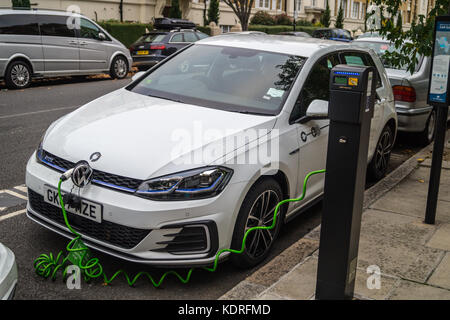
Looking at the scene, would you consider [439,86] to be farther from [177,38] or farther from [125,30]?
[125,30]

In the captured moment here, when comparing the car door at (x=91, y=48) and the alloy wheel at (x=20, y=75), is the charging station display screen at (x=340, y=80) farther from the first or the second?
the car door at (x=91, y=48)

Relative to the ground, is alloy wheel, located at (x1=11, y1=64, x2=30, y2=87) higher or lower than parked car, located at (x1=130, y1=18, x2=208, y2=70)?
lower

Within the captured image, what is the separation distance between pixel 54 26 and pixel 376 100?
10.9m

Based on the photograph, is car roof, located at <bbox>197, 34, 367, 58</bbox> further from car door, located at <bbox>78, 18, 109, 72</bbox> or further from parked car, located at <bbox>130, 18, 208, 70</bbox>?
parked car, located at <bbox>130, 18, 208, 70</bbox>

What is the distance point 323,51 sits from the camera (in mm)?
5301

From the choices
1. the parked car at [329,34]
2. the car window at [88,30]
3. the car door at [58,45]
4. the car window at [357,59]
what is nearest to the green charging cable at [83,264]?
the car window at [357,59]

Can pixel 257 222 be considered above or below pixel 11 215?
above

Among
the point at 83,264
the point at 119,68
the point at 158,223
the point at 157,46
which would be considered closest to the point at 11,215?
the point at 83,264

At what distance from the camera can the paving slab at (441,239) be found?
15.1 feet

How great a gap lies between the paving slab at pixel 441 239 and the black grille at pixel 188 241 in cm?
208

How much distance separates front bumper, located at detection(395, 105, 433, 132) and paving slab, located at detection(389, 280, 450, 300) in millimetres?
4732

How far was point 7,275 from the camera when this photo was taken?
2.90 meters

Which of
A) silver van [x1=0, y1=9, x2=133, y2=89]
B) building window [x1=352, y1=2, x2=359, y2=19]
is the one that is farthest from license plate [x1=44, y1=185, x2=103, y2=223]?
building window [x1=352, y1=2, x2=359, y2=19]

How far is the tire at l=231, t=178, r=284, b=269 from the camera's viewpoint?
13.0 ft
